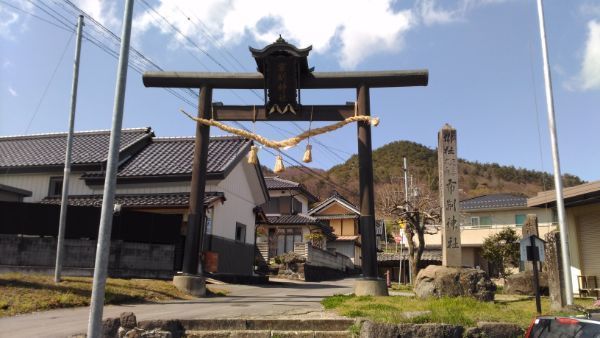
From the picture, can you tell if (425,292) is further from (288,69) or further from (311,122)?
(288,69)

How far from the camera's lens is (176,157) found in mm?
24875

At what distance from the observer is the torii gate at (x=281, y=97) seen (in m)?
14.9

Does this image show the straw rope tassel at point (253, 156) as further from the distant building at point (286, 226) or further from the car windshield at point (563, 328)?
the distant building at point (286, 226)

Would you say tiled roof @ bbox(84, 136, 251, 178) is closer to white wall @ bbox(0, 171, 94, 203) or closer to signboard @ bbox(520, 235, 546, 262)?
white wall @ bbox(0, 171, 94, 203)

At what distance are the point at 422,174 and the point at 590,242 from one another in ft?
191

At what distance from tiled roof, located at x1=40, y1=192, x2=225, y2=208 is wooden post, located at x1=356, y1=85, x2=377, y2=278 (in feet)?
27.0

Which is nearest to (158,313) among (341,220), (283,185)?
(283,185)

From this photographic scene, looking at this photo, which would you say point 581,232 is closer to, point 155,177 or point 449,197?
point 449,197

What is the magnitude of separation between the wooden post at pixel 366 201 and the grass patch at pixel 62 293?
5.63 meters

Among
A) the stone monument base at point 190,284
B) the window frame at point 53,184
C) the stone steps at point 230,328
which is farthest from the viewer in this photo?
the window frame at point 53,184

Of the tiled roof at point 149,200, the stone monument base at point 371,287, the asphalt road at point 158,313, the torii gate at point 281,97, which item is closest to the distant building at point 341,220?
the tiled roof at point 149,200

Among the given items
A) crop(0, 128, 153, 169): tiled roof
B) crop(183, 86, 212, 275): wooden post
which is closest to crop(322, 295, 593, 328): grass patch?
crop(183, 86, 212, 275): wooden post

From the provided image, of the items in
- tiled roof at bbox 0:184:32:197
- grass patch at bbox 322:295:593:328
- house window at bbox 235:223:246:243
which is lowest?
grass patch at bbox 322:295:593:328

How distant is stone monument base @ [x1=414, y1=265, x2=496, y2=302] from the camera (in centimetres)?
1280
